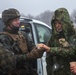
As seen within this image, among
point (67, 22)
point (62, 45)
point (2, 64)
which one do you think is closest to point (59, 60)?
point (62, 45)

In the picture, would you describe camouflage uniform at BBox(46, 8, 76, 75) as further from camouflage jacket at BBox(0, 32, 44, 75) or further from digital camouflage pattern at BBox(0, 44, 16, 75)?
digital camouflage pattern at BBox(0, 44, 16, 75)

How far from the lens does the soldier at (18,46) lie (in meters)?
4.11

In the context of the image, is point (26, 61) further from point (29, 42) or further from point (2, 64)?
point (2, 64)

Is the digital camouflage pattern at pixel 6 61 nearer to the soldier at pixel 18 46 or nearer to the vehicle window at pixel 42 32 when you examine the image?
the soldier at pixel 18 46

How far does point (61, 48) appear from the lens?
4398 mm

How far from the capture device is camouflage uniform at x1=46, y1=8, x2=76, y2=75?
173 inches

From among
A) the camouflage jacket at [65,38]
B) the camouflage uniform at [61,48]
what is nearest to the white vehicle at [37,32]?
the camouflage uniform at [61,48]

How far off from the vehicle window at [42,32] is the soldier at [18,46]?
223 centimetres

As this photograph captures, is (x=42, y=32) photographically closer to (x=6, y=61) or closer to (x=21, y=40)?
(x=21, y=40)

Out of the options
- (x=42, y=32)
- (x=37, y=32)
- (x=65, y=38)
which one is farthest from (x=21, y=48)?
(x=42, y=32)

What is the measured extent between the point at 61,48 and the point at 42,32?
9.06 feet

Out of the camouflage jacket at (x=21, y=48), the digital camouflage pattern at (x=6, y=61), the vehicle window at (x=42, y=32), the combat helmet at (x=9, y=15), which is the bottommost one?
the vehicle window at (x=42, y=32)

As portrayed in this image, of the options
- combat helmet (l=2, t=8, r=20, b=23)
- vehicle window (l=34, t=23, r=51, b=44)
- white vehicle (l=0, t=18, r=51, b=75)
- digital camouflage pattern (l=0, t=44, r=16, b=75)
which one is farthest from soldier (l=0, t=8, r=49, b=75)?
vehicle window (l=34, t=23, r=51, b=44)

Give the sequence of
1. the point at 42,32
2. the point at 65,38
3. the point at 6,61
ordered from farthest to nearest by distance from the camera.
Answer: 1. the point at 42,32
2. the point at 65,38
3. the point at 6,61
